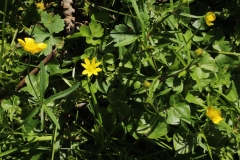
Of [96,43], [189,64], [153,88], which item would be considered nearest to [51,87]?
[96,43]

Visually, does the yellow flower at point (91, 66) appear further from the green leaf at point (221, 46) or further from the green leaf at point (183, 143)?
the green leaf at point (221, 46)

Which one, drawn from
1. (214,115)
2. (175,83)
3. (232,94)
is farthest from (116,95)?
(232,94)

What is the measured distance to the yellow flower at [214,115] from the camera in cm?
191

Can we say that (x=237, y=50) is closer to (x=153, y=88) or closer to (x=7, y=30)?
(x=153, y=88)

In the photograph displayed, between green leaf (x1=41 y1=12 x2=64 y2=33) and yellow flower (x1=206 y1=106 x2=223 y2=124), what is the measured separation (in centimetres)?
101

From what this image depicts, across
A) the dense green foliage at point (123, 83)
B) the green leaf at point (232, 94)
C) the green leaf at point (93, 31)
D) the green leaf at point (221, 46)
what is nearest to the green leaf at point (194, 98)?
the dense green foliage at point (123, 83)

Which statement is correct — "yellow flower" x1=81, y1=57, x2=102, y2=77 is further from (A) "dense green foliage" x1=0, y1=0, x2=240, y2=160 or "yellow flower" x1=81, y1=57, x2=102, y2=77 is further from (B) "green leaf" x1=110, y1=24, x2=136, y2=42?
(B) "green leaf" x1=110, y1=24, x2=136, y2=42

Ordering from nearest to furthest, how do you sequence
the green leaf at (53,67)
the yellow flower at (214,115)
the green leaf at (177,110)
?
the yellow flower at (214,115), the green leaf at (177,110), the green leaf at (53,67)

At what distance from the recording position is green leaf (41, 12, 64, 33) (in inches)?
85.1

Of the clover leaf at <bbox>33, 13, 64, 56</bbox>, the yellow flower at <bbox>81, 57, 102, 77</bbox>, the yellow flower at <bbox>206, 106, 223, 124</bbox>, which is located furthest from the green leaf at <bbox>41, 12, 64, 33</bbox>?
the yellow flower at <bbox>206, 106, 223, 124</bbox>

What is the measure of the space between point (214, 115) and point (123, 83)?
53cm

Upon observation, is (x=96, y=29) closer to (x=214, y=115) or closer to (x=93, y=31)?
(x=93, y=31)

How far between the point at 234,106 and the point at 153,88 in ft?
1.76

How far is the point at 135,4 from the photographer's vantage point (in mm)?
1938
